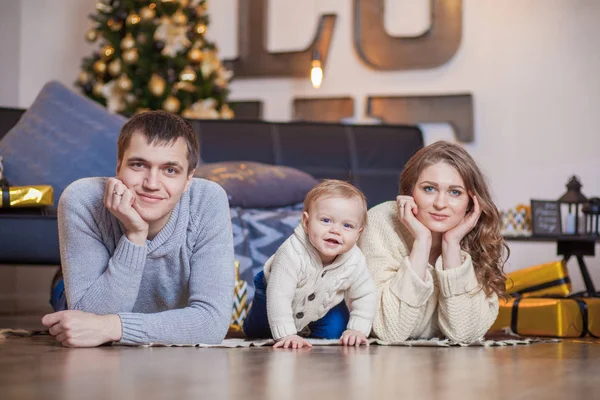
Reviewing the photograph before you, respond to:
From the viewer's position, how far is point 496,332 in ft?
11.0

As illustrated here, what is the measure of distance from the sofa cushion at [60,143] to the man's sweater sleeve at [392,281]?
132 cm

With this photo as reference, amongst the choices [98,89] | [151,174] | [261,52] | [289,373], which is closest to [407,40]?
[261,52]

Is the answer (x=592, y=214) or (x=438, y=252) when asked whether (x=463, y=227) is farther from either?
(x=592, y=214)

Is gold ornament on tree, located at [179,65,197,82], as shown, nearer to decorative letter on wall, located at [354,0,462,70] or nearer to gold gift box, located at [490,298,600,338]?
decorative letter on wall, located at [354,0,462,70]

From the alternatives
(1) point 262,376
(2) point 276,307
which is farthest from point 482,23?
(1) point 262,376

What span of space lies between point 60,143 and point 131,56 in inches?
82.0

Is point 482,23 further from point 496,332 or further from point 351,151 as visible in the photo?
point 496,332

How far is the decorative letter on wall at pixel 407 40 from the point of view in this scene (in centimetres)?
541

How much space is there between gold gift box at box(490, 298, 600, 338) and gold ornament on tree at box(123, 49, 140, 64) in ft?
10.0

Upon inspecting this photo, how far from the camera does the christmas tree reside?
5461 mm

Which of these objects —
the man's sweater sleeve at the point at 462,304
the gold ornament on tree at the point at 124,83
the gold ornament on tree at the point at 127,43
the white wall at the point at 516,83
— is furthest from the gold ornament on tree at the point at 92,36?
the man's sweater sleeve at the point at 462,304

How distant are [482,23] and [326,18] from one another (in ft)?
3.32

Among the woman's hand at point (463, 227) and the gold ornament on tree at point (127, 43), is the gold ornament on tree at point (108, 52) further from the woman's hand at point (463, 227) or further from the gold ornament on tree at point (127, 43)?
the woman's hand at point (463, 227)

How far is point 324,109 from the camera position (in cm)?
571
